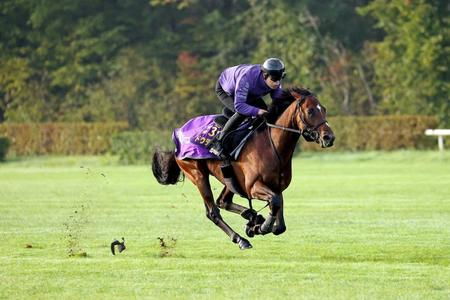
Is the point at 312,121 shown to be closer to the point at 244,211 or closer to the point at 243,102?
the point at 243,102

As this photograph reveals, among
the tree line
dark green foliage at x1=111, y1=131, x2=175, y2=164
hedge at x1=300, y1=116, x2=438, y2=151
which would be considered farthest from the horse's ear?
the tree line

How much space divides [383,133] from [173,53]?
1627 centimetres

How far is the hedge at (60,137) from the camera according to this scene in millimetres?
51594

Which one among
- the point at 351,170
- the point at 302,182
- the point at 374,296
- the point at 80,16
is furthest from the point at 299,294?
the point at 80,16

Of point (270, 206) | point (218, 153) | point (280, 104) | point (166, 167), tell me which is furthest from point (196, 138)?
point (270, 206)

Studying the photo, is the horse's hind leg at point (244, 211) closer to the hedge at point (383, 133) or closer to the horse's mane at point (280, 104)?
the horse's mane at point (280, 104)

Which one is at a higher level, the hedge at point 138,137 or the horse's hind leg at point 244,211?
the horse's hind leg at point 244,211

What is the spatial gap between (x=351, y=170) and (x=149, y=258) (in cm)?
2302

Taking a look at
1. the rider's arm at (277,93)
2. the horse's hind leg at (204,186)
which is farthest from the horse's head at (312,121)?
the horse's hind leg at (204,186)

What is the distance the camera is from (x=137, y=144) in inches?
1766

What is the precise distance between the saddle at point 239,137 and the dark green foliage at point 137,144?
95.5ft

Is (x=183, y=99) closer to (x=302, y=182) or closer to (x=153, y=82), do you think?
(x=153, y=82)

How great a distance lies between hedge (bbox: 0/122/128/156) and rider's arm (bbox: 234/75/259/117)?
121ft

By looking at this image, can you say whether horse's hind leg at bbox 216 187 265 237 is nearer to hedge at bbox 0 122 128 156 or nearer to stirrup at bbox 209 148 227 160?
stirrup at bbox 209 148 227 160
